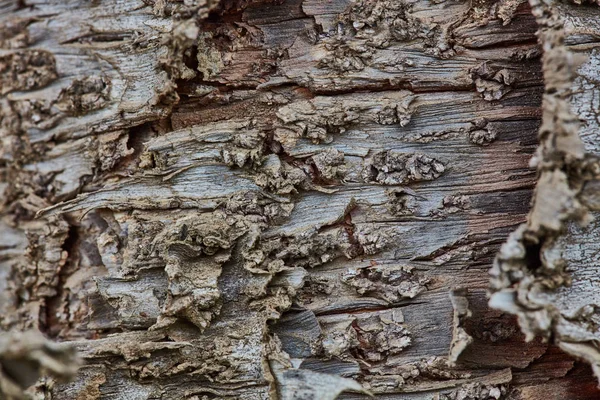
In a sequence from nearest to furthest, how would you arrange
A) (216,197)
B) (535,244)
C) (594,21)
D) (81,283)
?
(535,244) → (594,21) → (216,197) → (81,283)

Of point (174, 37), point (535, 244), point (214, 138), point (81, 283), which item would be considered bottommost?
point (81, 283)

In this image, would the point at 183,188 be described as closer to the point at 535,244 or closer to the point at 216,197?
the point at 216,197

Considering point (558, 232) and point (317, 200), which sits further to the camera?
point (317, 200)

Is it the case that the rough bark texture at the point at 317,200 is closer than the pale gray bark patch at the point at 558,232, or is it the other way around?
the pale gray bark patch at the point at 558,232

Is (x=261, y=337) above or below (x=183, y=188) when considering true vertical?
below

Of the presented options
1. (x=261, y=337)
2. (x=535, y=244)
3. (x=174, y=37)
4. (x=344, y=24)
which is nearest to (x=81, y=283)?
(x=261, y=337)

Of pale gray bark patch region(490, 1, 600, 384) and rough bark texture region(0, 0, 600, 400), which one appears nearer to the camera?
pale gray bark patch region(490, 1, 600, 384)

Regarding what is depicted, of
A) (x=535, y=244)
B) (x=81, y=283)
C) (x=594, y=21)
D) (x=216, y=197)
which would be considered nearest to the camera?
(x=535, y=244)

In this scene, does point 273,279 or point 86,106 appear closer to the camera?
point 273,279
